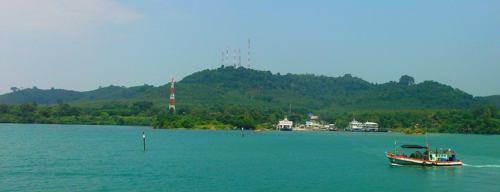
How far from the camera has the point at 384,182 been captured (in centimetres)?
5850

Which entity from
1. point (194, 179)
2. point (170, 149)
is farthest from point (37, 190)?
point (170, 149)

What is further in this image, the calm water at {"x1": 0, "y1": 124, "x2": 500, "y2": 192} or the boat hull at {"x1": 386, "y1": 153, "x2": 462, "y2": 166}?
the boat hull at {"x1": 386, "y1": 153, "x2": 462, "y2": 166}

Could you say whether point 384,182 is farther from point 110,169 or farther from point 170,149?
point 170,149

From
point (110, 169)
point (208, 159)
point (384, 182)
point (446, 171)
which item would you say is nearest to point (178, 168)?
point (110, 169)

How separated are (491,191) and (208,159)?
36945 mm

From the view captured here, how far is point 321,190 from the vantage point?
52.8 metres

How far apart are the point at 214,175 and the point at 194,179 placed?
12.1 ft

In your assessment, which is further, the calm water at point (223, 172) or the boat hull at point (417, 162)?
the boat hull at point (417, 162)

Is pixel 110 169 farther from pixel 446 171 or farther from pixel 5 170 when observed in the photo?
pixel 446 171

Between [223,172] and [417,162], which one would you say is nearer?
[223,172]

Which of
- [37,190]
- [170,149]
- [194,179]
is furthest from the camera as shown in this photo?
[170,149]

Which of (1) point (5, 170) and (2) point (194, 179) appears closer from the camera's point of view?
(2) point (194, 179)

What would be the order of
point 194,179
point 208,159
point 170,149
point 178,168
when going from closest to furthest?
1. point 194,179
2. point 178,168
3. point 208,159
4. point 170,149

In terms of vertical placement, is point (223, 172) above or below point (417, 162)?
below
